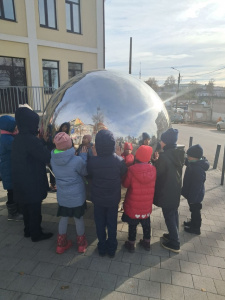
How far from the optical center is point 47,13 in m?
11.6

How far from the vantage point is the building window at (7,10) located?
386 inches

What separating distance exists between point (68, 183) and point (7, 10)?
411 inches

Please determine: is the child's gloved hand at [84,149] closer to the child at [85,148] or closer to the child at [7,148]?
the child at [85,148]

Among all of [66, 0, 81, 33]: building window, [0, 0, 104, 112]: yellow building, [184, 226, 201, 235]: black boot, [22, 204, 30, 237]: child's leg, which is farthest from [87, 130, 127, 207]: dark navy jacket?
[66, 0, 81, 33]: building window

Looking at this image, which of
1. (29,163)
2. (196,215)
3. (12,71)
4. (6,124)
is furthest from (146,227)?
(12,71)

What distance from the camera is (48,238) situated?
3.53 meters

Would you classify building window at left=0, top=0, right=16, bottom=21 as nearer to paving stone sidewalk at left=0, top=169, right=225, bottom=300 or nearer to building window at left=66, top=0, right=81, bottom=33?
building window at left=66, top=0, right=81, bottom=33

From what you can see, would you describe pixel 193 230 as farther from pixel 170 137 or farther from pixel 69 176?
pixel 69 176

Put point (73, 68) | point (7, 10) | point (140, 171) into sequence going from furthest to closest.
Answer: point (73, 68), point (7, 10), point (140, 171)

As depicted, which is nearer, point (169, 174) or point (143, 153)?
point (143, 153)

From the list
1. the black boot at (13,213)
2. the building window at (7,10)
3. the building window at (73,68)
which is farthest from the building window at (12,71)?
the black boot at (13,213)

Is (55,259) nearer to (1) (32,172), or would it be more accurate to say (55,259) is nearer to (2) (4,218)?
(1) (32,172)

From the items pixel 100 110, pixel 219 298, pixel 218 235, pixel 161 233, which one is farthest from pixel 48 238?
pixel 218 235

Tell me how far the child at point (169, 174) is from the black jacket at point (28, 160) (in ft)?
5.06
